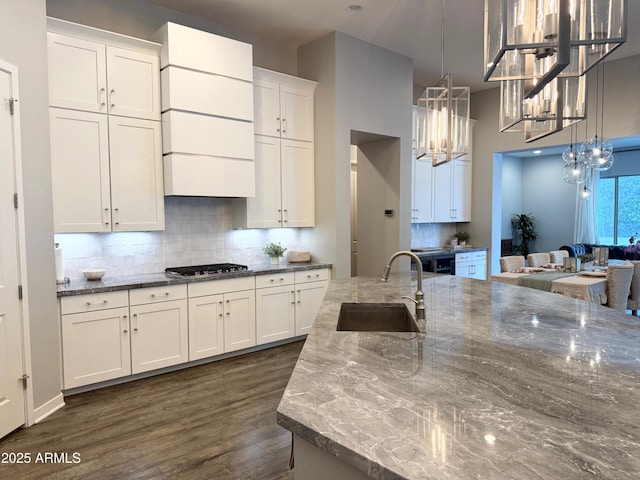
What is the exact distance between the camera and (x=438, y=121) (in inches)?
121

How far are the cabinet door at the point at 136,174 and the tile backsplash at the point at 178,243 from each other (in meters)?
0.31

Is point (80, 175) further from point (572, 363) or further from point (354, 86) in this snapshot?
point (572, 363)

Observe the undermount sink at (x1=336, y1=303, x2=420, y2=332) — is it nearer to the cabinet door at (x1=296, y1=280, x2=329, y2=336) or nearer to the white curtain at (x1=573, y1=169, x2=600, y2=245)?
the cabinet door at (x1=296, y1=280, x2=329, y2=336)

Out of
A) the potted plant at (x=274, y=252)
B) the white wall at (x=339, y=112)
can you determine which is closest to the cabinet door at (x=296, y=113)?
the white wall at (x=339, y=112)

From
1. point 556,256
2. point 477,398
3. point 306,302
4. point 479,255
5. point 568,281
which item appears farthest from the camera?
point 479,255

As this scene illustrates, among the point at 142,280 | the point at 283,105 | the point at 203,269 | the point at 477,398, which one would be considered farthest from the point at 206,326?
the point at 477,398

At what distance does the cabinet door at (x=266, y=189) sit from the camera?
15.0ft

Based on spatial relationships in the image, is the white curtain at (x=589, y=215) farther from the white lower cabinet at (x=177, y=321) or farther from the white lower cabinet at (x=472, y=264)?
the white lower cabinet at (x=177, y=321)

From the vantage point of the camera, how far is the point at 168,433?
2779 millimetres

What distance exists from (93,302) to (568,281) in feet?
14.4

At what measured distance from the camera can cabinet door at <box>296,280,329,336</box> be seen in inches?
185

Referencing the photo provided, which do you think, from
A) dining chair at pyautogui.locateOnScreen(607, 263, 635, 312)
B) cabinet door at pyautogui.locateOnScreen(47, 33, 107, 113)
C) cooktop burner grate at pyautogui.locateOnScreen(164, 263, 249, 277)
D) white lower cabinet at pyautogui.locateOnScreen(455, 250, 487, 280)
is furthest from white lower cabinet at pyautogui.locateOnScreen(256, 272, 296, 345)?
dining chair at pyautogui.locateOnScreen(607, 263, 635, 312)

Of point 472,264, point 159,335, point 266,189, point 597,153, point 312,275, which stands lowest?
point 159,335

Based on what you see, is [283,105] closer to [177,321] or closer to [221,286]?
[221,286]
